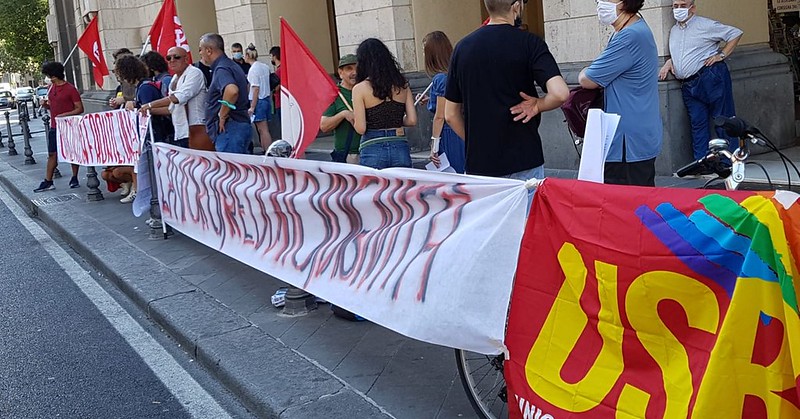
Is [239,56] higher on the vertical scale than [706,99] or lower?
higher

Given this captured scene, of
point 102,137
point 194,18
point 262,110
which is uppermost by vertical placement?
point 194,18

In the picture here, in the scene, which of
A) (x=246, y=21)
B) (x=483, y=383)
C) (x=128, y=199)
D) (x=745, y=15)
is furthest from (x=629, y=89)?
(x=246, y=21)

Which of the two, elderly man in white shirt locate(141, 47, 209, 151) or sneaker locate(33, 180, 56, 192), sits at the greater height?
elderly man in white shirt locate(141, 47, 209, 151)

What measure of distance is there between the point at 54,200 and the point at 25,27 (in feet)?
Answer: 149

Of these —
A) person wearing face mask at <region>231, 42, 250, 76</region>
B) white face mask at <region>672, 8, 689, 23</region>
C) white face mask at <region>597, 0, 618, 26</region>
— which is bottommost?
white face mask at <region>597, 0, 618, 26</region>

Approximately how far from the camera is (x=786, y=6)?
1105 cm

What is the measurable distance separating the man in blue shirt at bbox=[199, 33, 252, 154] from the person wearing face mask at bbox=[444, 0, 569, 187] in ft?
13.8

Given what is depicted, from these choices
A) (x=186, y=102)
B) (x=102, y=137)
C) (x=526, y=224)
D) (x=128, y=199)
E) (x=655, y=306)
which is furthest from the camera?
(x=128, y=199)

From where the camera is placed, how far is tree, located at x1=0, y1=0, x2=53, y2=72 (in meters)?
51.2

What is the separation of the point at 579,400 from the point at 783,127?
7.03 metres

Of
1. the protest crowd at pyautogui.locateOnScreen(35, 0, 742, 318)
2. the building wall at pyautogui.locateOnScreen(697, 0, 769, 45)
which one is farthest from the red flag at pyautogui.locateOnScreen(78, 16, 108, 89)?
the building wall at pyautogui.locateOnScreen(697, 0, 769, 45)

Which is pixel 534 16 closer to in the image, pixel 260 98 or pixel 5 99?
pixel 260 98

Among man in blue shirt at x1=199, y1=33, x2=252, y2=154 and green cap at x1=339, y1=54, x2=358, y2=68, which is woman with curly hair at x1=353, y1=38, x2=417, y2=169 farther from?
man in blue shirt at x1=199, y1=33, x2=252, y2=154

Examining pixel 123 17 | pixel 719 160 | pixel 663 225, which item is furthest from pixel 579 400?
pixel 123 17
